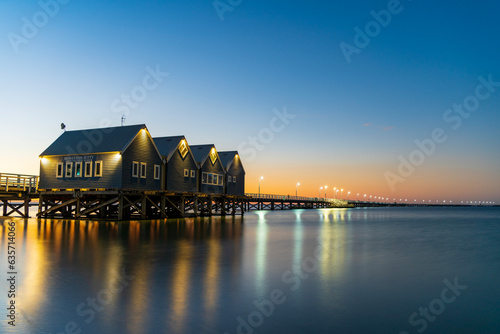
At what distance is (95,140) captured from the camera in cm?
4359

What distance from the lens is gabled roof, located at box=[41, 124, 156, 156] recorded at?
41.0 metres

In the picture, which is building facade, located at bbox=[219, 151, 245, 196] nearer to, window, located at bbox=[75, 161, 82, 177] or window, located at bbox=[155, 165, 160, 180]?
window, located at bbox=[155, 165, 160, 180]

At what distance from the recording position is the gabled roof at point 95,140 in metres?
41.0

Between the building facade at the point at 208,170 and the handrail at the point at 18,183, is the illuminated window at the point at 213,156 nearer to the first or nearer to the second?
the building facade at the point at 208,170

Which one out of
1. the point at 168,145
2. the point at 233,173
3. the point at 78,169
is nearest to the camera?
the point at 78,169

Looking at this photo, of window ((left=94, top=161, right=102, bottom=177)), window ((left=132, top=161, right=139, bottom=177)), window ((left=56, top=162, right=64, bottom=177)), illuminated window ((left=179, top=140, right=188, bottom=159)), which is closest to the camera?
window ((left=94, top=161, right=102, bottom=177))

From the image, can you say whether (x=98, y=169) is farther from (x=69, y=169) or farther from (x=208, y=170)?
(x=208, y=170)

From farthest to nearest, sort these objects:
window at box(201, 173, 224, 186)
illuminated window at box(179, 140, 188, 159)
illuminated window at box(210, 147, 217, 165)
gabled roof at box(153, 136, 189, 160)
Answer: illuminated window at box(210, 147, 217, 165)
window at box(201, 173, 224, 186)
illuminated window at box(179, 140, 188, 159)
gabled roof at box(153, 136, 189, 160)

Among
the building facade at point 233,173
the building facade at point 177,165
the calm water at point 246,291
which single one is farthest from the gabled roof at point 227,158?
the calm water at point 246,291

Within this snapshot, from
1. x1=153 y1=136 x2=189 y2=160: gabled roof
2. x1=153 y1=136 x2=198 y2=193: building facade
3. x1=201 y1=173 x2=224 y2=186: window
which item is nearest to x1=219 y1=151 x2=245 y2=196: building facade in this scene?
x1=201 y1=173 x2=224 y2=186: window

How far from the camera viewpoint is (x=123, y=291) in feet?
34.3

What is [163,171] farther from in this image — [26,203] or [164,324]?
[164,324]

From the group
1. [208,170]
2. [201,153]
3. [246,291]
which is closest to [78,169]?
[201,153]

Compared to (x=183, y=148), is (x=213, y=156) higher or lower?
lower
